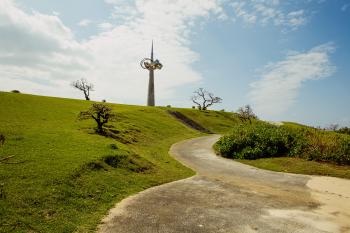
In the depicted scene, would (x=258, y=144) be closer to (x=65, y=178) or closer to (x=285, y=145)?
(x=285, y=145)

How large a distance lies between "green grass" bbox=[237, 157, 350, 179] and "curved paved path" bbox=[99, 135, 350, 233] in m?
1.47

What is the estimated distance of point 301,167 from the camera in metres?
21.3

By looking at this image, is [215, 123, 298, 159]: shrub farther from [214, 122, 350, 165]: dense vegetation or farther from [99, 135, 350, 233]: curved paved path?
[99, 135, 350, 233]: curved paved path

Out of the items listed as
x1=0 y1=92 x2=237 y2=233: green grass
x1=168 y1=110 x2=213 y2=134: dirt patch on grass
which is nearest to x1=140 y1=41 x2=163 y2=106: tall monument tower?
x1=168 y1=110 x2=213 y2=134: dirt patch on grass

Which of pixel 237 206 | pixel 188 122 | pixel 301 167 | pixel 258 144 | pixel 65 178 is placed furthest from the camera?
pixel 188 122

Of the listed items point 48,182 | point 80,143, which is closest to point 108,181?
point 48,182

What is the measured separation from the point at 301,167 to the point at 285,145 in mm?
5826

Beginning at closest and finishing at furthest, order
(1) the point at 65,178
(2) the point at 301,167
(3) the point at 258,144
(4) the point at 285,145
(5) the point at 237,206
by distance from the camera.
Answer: (5) the point at 237,206
(1) the point at 65,178
(2) the point at 301,167
(4) the point at 285,145
(3) the point at 258,144

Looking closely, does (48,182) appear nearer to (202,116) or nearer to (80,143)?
(80,143)

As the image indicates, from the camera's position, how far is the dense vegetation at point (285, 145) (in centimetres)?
2312

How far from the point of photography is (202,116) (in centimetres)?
6956

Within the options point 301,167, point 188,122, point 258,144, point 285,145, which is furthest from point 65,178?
point 188,122

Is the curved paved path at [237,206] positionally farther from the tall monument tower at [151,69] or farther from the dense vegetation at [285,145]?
the tall monument tower at [151,69]

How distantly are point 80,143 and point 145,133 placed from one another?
17.6 metres
